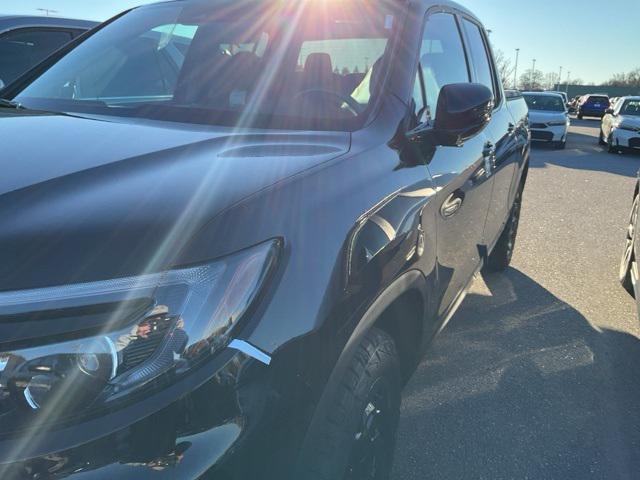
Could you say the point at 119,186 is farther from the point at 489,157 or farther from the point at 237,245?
the point at 489,157

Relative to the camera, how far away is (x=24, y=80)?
2832mm

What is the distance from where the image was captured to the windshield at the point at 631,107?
14977 millimetres

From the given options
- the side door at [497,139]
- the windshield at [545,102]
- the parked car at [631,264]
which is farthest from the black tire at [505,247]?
the windshield at [545,102]

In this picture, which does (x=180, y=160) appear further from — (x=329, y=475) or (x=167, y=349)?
(x=329, y=475)

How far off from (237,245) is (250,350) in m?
0.23

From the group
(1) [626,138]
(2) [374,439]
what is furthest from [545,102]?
(2) [374,439]

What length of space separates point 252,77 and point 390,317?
1138 mm

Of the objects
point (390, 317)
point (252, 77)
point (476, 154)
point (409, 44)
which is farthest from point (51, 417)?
point (476, 154)

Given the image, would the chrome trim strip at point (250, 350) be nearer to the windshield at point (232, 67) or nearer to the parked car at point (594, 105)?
the windshield at point (232, 67)

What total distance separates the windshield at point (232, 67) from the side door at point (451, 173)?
0.30 metres

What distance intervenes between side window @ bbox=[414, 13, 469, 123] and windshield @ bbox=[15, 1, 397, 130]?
27cm

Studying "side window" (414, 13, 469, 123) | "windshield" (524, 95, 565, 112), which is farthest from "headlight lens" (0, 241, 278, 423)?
"windshield" (524, 95, 565, 112)

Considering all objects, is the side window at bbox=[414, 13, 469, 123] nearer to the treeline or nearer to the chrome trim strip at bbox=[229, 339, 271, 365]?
the chrome trim strip at bbox=[229, 339, 271, 365]

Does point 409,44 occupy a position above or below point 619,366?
above
